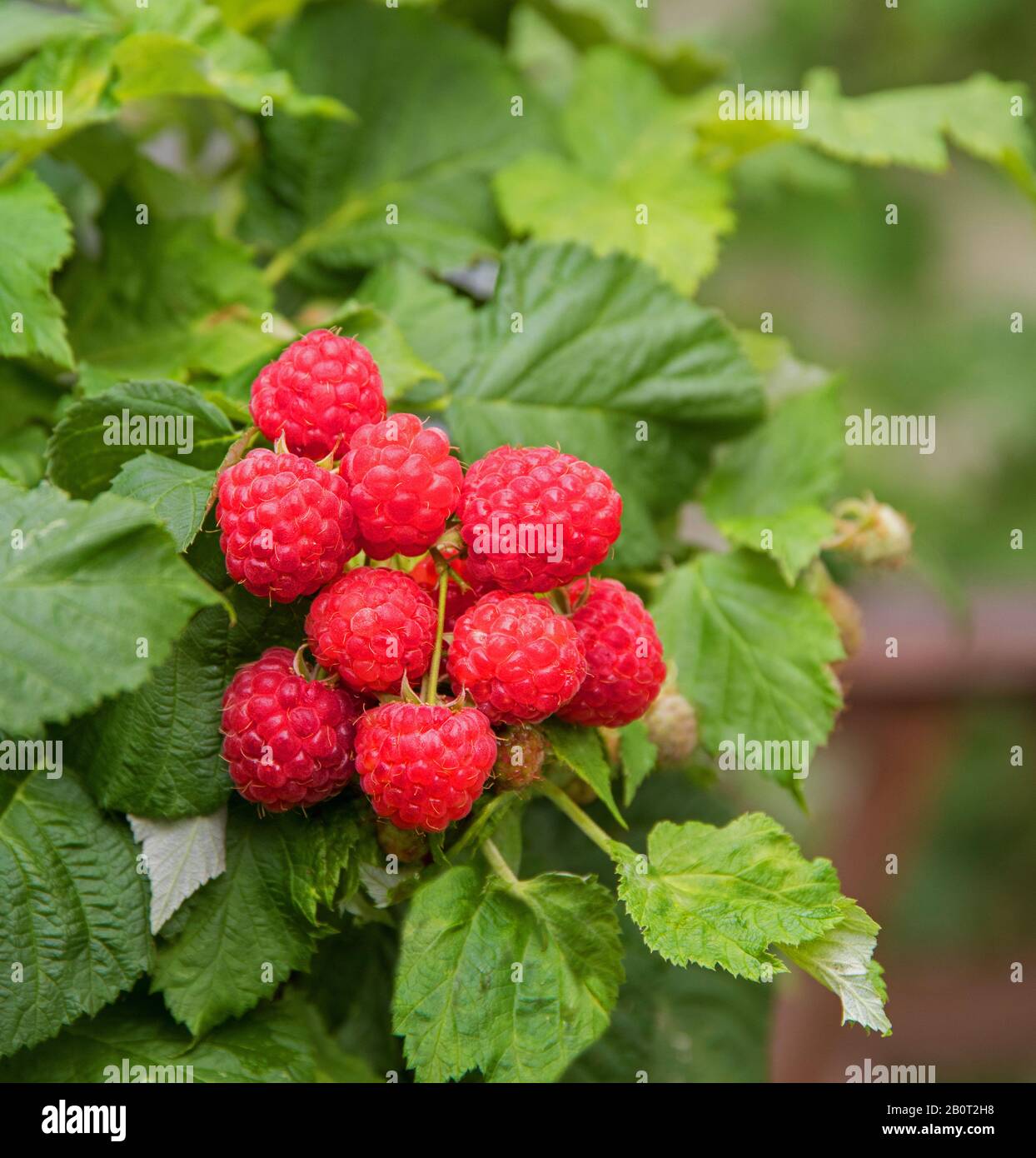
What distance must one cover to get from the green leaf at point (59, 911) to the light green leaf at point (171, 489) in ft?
0.38

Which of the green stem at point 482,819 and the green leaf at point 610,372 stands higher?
the green leaf at point 610,372

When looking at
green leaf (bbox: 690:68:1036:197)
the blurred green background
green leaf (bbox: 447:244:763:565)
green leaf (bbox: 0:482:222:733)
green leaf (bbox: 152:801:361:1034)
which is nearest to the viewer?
green leaf (bbox: 0:482:222:733)

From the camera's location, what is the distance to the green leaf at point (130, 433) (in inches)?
18.3

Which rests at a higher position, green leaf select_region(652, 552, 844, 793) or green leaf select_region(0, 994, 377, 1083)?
green leaf select_region(652, 552, 844, 793)

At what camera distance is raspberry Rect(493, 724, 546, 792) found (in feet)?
1.40

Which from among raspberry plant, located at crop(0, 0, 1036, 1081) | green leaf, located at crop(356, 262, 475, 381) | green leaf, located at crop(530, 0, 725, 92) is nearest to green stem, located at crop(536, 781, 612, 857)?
raspberry plant, located at crop(0, 0, 1036, 1081)

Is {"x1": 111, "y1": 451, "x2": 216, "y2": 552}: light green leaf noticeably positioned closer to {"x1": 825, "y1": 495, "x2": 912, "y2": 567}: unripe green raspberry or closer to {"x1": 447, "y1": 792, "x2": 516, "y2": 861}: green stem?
{"x1": 447, "y1": 792, "x2": 516, "y2": 861}: green stem

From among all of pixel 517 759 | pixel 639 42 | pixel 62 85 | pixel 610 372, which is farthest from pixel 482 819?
pixel 639 42

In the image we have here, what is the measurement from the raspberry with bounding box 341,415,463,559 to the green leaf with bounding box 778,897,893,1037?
0.20 metres

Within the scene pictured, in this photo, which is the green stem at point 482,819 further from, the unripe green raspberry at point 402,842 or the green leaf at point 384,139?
the green leaf at point 384,139

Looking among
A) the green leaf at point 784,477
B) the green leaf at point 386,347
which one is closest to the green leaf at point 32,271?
the green leaf at point 386,347

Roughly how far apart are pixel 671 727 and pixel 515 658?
6.5 inches
